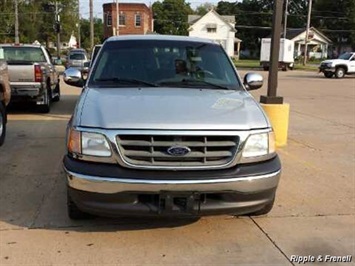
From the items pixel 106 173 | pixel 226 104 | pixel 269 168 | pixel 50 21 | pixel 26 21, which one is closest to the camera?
pixel 106 173

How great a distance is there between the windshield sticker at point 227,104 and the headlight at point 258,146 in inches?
16.6

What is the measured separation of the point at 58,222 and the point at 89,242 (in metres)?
0.59

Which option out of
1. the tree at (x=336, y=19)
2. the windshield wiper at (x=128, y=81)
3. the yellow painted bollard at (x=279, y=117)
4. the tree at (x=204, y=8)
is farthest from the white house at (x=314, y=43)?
the windshield wiper at (x=128, y=81)

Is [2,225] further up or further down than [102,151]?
further down

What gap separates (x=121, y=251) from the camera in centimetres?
410

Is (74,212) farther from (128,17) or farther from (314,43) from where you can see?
(314,43)

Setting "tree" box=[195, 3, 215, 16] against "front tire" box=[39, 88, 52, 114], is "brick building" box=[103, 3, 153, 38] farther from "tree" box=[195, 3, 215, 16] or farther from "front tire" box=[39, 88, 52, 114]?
"tree" box=[195, 3, 215, 16]

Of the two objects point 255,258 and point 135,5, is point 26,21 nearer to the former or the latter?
point 135,5

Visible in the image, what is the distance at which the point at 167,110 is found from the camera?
4164mm

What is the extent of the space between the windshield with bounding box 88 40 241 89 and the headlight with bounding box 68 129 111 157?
1147mm

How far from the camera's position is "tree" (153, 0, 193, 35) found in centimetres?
8869

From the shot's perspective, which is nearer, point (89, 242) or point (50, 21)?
point (89, 242)

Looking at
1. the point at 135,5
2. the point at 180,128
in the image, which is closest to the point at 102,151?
the point at 180,128

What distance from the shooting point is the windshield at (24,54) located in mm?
12765
